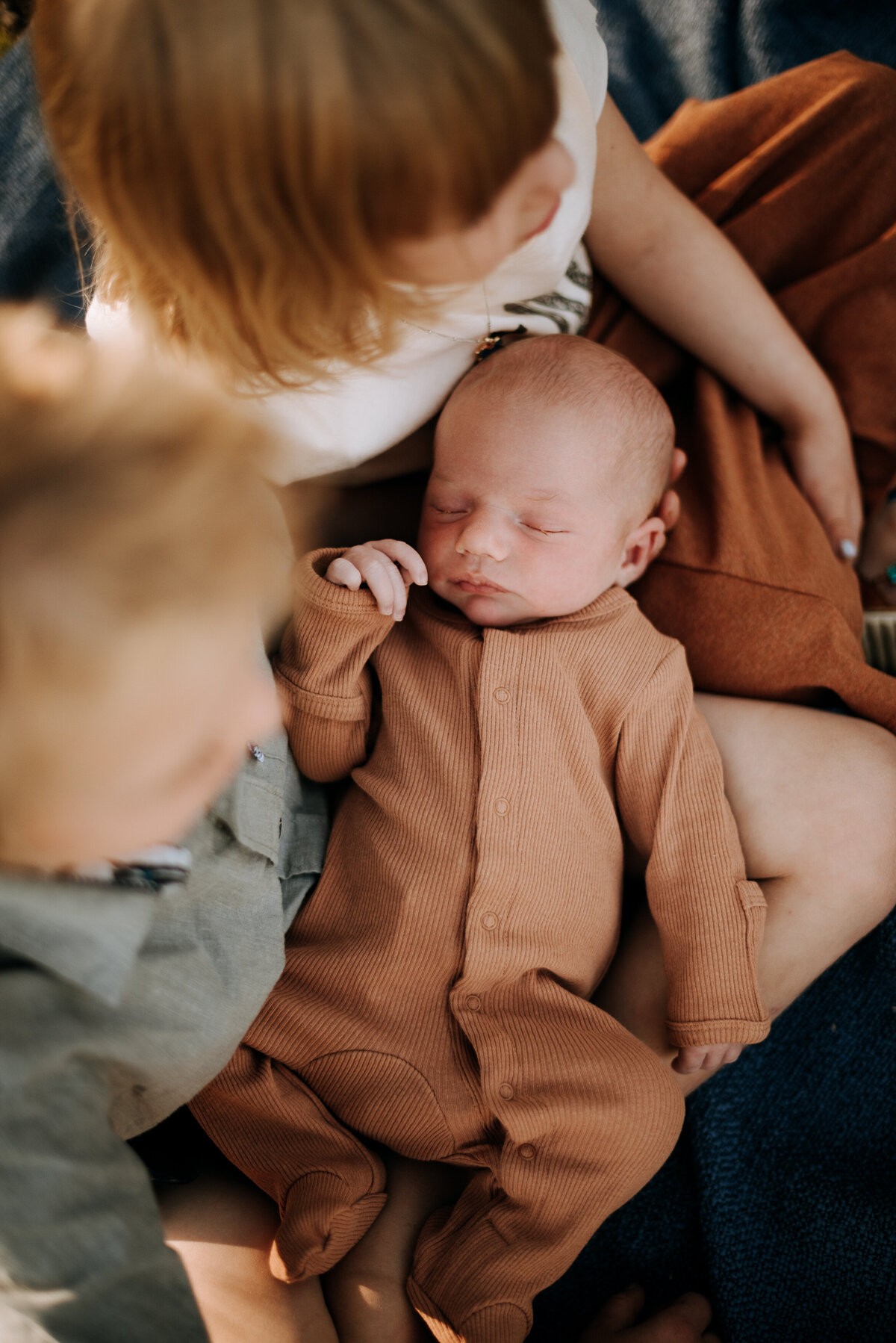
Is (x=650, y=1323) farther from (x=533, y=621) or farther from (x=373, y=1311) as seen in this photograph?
(x=533, y=621)

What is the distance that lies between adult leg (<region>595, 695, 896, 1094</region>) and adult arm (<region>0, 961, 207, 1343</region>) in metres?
0.56

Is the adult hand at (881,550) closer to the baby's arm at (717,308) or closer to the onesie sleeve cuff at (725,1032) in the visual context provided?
the baby's arm at (717,308)

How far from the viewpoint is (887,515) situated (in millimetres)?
1241

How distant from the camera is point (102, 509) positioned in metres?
0.48

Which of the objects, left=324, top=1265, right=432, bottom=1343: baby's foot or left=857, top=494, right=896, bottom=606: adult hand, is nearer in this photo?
left=324, top=1265, right=432, bottom=1343: baby's foot

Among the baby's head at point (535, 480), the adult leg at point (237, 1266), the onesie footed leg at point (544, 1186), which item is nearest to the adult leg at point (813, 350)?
the baby's head at point (535, 480)

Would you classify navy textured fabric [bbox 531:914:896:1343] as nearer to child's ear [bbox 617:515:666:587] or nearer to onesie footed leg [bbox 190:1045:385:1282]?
onesie footed leg [bbox 190:1045:385:1282]

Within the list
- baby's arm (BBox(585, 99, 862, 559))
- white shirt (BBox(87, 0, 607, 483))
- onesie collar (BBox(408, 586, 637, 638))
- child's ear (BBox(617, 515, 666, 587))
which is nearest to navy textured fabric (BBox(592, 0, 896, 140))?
baby's arm (BBox(585, 99, 862, 559))

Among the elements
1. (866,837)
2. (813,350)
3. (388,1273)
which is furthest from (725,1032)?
(813,350)

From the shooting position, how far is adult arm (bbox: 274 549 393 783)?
0.93m

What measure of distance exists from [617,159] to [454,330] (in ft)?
1.03

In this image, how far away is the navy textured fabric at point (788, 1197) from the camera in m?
0.96

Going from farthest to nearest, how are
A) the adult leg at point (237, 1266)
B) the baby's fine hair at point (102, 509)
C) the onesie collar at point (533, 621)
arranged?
the onesie collar at point (533, 621) < the adult leg at point (237, 1266) < the baby's fine hair at point (102, 509)

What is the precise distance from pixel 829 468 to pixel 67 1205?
1177 mm
